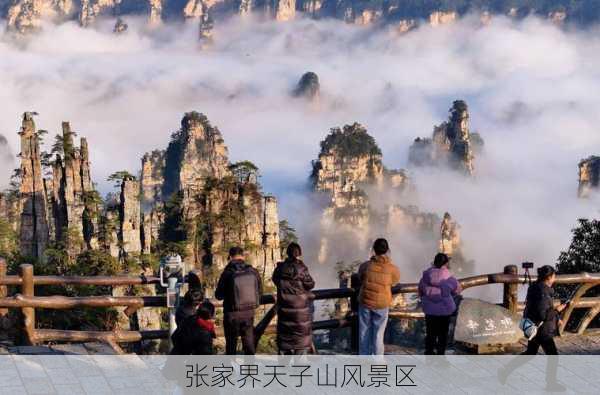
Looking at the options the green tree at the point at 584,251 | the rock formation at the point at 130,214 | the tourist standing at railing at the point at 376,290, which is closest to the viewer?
the tourist standing at railing at the point at 376,290

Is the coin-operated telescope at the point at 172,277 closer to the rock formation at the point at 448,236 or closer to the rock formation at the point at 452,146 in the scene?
the rock formation at the point at 448,236

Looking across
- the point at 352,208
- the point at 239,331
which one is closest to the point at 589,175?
the point at 352,208

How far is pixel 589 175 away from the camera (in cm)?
14112

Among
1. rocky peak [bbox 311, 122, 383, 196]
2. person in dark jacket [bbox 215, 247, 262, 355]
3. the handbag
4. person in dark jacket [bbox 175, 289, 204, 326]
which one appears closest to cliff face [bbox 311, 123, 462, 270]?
rocky peak [bbox 311, 122, 383, 196]

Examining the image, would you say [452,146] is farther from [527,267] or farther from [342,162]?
[527,267]

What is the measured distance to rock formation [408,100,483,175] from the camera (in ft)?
477

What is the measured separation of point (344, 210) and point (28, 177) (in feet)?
248

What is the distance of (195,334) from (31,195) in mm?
40824

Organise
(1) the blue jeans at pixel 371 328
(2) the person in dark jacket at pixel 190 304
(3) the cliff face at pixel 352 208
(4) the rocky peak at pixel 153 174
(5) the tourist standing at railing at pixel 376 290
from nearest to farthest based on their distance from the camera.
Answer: (2) the person in dark jacket at pixel 190 304 < (5) the tourist standing at railing at pixel 376 290 < (1) the blue jeans at pixel 371 328 < (3) the cliff face at pixel 352 208 < (4) the rocky peak at pixel 153 174

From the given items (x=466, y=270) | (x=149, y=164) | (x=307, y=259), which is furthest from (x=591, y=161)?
(x=149, y=164)

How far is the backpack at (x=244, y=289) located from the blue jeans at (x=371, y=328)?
1.62m

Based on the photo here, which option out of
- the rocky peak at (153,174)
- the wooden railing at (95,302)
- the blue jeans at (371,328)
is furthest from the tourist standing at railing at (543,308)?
the rocky peak at (153,174)

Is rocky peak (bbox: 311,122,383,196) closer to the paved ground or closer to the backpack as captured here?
the paved ground

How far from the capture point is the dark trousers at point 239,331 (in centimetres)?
1082
